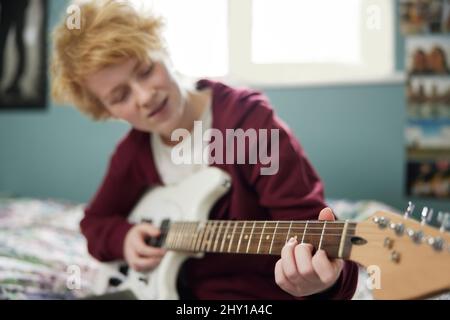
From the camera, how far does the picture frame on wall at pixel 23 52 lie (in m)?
0.92

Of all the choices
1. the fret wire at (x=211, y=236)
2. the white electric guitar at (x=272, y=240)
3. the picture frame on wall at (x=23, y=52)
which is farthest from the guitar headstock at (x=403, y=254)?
the picture frame on wall at (x=23, y=52)

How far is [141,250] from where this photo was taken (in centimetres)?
73

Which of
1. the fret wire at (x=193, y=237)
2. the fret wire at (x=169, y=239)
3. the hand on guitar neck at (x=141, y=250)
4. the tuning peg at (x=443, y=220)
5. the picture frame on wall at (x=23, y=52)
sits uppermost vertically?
the picture frame on wall at (x=23, y=52)

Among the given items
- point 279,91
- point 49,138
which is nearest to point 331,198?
point 279,91

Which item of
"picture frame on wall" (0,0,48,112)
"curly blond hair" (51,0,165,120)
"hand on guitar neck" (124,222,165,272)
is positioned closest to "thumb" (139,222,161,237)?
"hand on guitar neck" (124,222,165,272)

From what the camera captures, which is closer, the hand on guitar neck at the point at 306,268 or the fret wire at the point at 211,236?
the hand on guitar neck at the point at 306,268

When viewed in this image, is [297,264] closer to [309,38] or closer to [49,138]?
[309,38]

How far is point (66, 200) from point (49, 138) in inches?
6.2

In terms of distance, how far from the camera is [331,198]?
2.44 ft

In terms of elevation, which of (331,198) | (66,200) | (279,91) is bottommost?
(66,200)

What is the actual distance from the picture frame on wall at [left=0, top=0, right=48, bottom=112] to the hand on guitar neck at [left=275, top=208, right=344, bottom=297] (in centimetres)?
60

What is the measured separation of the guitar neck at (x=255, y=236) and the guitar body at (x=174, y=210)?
2 centimetres

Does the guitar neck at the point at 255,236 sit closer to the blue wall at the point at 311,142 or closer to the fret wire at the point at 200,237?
the fret wire at the point at 200,237

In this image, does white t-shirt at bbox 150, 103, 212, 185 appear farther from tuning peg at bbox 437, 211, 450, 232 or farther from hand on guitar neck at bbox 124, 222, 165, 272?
tuning peg at bbox 437, 211, 450, 232
